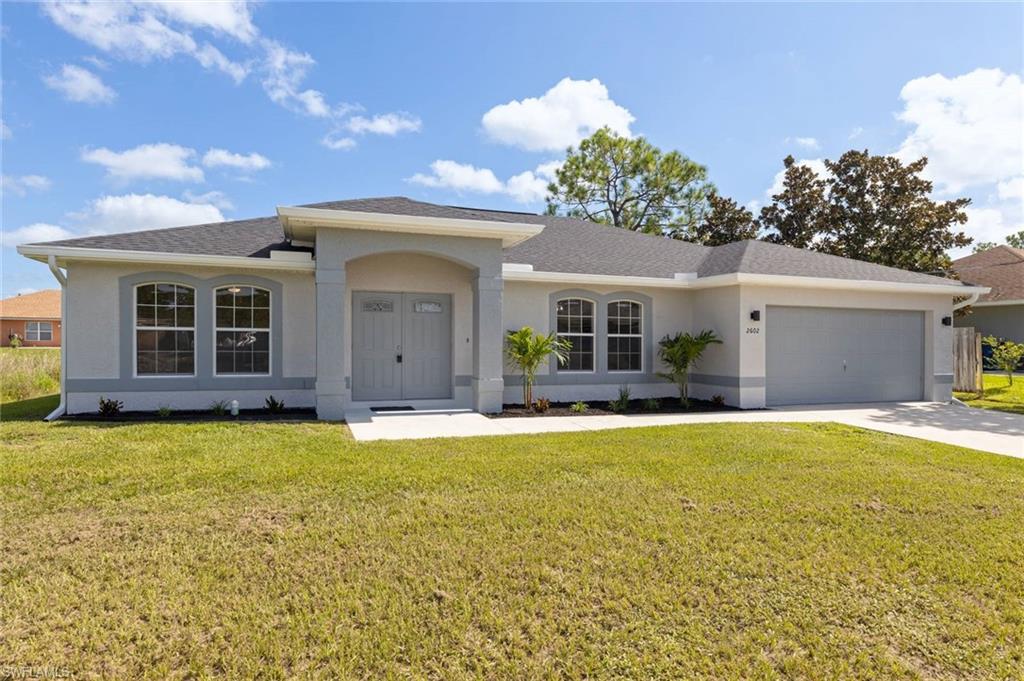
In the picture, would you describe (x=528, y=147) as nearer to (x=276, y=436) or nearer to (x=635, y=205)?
(x=635, y=205)

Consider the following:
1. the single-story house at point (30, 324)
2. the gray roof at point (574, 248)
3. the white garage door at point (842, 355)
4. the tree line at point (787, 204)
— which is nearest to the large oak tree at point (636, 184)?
the tree line at point (787, 204)

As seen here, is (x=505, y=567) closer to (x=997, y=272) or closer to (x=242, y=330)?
(x=242, y=330)

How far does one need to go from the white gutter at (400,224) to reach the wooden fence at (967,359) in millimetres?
13257

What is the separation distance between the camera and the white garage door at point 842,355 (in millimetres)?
12211

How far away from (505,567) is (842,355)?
39.5ft

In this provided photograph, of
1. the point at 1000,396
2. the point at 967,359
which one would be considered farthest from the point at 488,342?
the point at 1000,396

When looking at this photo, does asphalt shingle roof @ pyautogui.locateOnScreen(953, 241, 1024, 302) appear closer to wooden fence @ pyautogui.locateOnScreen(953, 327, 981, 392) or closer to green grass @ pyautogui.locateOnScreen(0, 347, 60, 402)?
wooden fence @ pyautogui.locateOnScreen(953, 327, 981, 392)

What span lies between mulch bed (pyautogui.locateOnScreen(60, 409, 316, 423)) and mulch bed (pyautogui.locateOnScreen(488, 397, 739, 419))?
12.0 ft

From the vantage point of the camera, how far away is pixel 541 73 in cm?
1675

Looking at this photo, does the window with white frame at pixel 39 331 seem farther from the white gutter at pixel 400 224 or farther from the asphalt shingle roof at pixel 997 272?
the asphalt shingle roof at pixel 997 272

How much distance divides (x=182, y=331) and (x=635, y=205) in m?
27.1

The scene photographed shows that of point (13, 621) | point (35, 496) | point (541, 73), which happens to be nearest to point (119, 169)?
point (541, 73)

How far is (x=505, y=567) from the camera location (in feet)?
12.0

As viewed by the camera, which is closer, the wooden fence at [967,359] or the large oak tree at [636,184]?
the wooden fence at [967,359]
